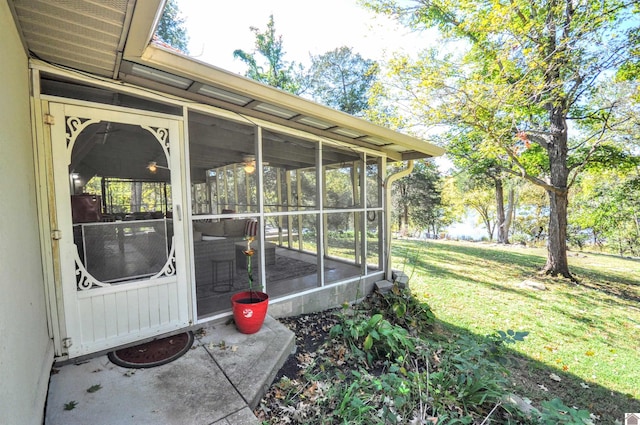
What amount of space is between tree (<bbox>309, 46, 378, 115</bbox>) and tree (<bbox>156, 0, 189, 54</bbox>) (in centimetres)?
674

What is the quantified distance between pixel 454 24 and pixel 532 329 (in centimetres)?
735

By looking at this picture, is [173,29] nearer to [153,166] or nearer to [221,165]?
[221,165]

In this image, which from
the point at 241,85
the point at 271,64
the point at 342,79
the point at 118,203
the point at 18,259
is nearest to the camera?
the point at 18,259

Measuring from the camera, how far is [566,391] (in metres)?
3.01

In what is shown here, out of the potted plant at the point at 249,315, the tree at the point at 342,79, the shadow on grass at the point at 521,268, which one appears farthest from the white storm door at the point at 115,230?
the tree at the point at 342,79


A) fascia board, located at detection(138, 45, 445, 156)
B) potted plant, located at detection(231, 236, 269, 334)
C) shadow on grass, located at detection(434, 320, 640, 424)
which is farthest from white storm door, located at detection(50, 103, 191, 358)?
shadow on grass, located at detection(434, 320, 640, 424)

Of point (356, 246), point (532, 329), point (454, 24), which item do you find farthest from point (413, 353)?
point (454, 24)

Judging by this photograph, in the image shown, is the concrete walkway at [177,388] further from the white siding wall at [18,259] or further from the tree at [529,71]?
the tree at [529,71]

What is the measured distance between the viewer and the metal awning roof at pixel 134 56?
5.09 feet

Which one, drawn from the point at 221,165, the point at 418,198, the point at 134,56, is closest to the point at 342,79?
the point at 418,198

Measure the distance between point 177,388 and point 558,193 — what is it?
28.4 ft

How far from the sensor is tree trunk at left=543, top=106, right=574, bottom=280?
22.1ft

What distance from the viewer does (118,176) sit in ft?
10.5

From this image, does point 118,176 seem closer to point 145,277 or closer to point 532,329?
point 145,277
